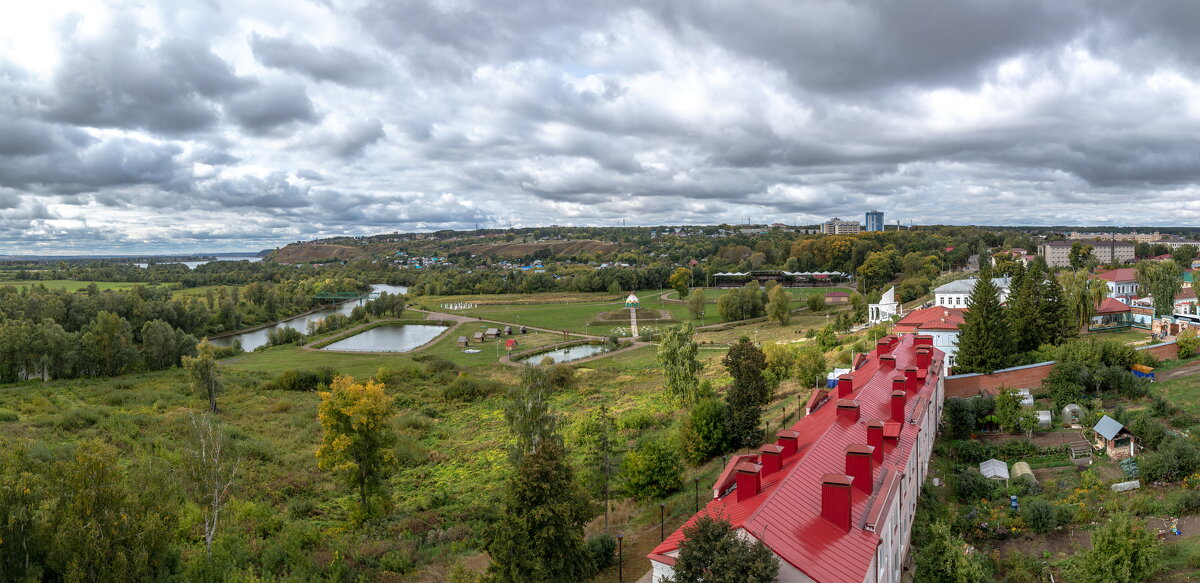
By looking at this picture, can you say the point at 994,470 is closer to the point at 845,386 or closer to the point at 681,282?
the point at 845,386

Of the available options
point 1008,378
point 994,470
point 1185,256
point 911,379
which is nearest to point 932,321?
point 1008,378

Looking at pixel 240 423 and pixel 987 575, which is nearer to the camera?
pixel 987 575

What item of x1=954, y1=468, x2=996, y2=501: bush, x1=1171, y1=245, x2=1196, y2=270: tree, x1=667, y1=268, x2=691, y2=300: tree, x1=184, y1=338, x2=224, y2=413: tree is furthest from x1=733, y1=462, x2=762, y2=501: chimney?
x1=1171, y1=245, x2=1196, y2=270: tree

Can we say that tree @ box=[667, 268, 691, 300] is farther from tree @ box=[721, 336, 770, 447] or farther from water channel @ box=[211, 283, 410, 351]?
tree @ box=[721, 336, 770, 447]

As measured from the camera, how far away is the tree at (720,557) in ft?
35.4

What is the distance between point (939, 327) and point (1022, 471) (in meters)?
18.8

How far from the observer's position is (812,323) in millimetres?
71688

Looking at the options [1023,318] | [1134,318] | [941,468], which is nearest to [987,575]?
[941,468]

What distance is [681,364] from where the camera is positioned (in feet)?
110

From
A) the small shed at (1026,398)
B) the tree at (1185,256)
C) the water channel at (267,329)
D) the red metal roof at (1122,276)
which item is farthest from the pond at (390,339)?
the tree at (1185,256)

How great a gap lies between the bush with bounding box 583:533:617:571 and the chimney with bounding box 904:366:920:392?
1165 cm

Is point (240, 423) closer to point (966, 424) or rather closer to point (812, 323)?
point (966, 424)

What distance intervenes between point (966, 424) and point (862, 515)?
16253mm

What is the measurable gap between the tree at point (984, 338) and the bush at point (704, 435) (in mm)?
14428
